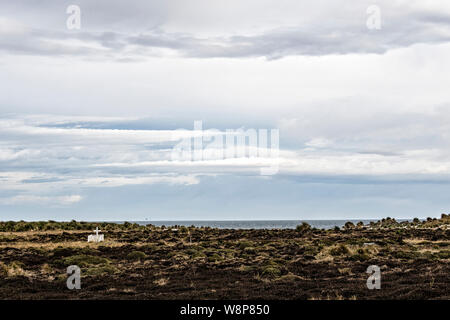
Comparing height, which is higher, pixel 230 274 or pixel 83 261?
pixel 83 261

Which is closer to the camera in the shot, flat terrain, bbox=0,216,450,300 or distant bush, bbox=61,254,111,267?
flat terrain, bbox=0,216,450,300

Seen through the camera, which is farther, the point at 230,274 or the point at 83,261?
the point at 83,261

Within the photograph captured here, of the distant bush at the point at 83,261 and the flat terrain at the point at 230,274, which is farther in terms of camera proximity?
the distant bush at the point at 83,261

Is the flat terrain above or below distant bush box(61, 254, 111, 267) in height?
below

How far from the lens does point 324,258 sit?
94.8 feet

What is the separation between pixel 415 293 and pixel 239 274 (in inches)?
354

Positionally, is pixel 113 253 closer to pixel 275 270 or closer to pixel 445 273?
pixel 275 270

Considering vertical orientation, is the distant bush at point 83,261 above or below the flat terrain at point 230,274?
above
